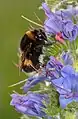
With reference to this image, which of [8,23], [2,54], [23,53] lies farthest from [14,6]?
[23,53]

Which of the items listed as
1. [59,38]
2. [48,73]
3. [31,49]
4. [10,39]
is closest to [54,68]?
[48,73]

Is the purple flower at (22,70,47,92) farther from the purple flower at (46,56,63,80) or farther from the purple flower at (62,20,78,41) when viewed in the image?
the purple flower at (62,20,78,41)

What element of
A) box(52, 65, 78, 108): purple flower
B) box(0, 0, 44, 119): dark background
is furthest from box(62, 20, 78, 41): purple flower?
box(0, 0, 44, 119): dark background

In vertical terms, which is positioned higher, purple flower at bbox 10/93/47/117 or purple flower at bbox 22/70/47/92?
purple flower at bbox 22/70/47/92

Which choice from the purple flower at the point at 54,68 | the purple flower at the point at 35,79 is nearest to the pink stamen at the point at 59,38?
the purple flower at the point at 54,68

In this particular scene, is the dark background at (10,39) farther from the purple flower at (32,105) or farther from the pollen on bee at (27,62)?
the purple flower at (32,105)

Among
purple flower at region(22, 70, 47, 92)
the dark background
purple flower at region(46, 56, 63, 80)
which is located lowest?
purple flower at region(46, 56, 63, 80)
